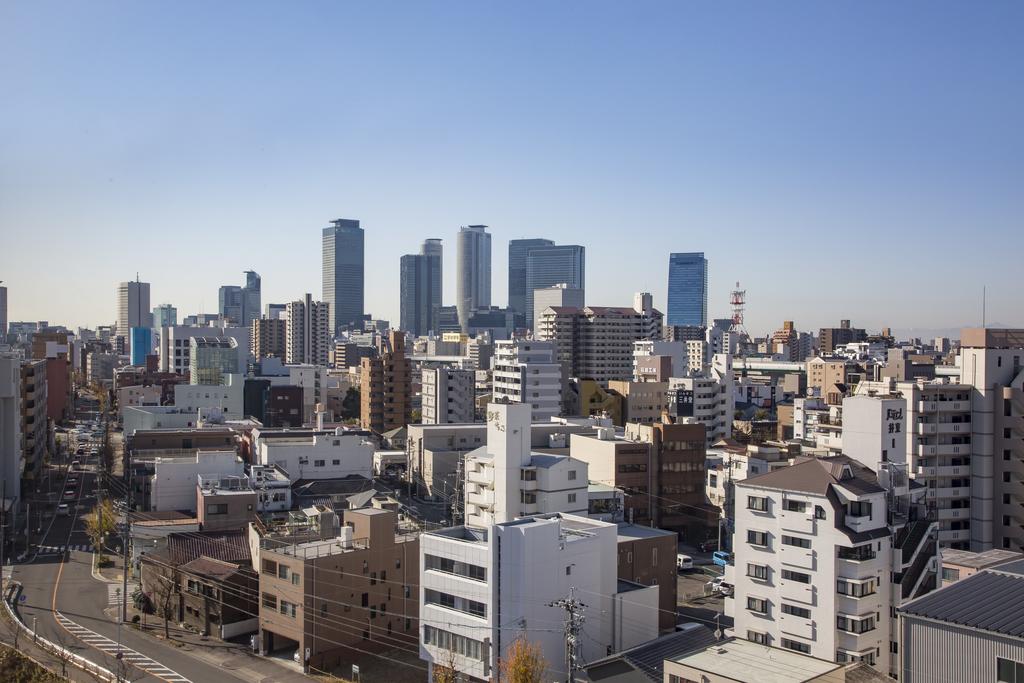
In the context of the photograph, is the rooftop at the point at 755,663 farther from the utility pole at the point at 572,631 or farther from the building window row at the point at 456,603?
the building window row at the point at 456,603

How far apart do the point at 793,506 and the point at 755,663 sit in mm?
2197

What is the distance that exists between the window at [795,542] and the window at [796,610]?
744mm

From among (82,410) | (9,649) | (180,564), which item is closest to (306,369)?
(82,410)

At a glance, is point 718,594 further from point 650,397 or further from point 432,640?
point 650,397

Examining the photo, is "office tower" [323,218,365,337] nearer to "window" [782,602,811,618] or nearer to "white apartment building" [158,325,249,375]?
"white apartment building" [158,325,249,375]

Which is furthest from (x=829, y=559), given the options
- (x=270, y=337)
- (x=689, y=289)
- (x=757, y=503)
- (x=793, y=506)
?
(x=689, y=289)

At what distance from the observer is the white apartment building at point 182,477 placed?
2067 centimetres

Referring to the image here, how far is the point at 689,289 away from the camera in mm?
145125

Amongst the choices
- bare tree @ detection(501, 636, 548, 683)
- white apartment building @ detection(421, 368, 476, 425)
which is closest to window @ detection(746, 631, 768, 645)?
bare tree @ detection(501, 636, 548, 683)

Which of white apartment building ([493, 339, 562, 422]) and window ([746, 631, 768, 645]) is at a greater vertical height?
white apartment building ([493, 339, 562, 422])

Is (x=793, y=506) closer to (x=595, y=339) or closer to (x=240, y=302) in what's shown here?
(x=595, y=339)

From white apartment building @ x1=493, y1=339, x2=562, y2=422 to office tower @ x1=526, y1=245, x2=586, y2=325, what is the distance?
92556mm

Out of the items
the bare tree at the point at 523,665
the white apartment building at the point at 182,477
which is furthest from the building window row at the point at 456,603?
the white apartment building at the point at 182,477

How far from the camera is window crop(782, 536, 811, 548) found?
11.3 metres
